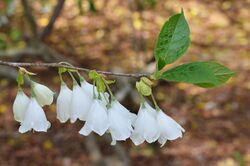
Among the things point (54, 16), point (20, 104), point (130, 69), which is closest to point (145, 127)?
point (20, 104)

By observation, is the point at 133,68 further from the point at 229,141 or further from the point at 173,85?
the point at 229,141

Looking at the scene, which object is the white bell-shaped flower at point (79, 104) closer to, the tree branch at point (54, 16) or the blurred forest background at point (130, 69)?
the blurred forest background at point (130, 69)

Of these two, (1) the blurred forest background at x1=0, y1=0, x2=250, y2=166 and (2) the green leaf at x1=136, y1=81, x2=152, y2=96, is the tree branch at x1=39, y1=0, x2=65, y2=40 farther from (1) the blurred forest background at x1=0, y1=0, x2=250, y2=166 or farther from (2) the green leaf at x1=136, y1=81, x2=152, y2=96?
(2) the green leaf at x1=136, y1=81, x2=152, y2=96

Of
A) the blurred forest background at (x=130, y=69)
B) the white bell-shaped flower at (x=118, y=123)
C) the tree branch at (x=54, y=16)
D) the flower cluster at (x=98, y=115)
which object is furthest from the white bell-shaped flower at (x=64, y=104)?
the tree branch at (x=54, y=16)

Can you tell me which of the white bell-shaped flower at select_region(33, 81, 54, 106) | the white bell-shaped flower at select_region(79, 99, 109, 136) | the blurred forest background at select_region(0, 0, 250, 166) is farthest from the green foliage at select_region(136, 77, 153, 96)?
the blurred forest background at select_region(0, 0, 250, 166)

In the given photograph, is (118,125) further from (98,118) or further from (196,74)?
(196,74)
